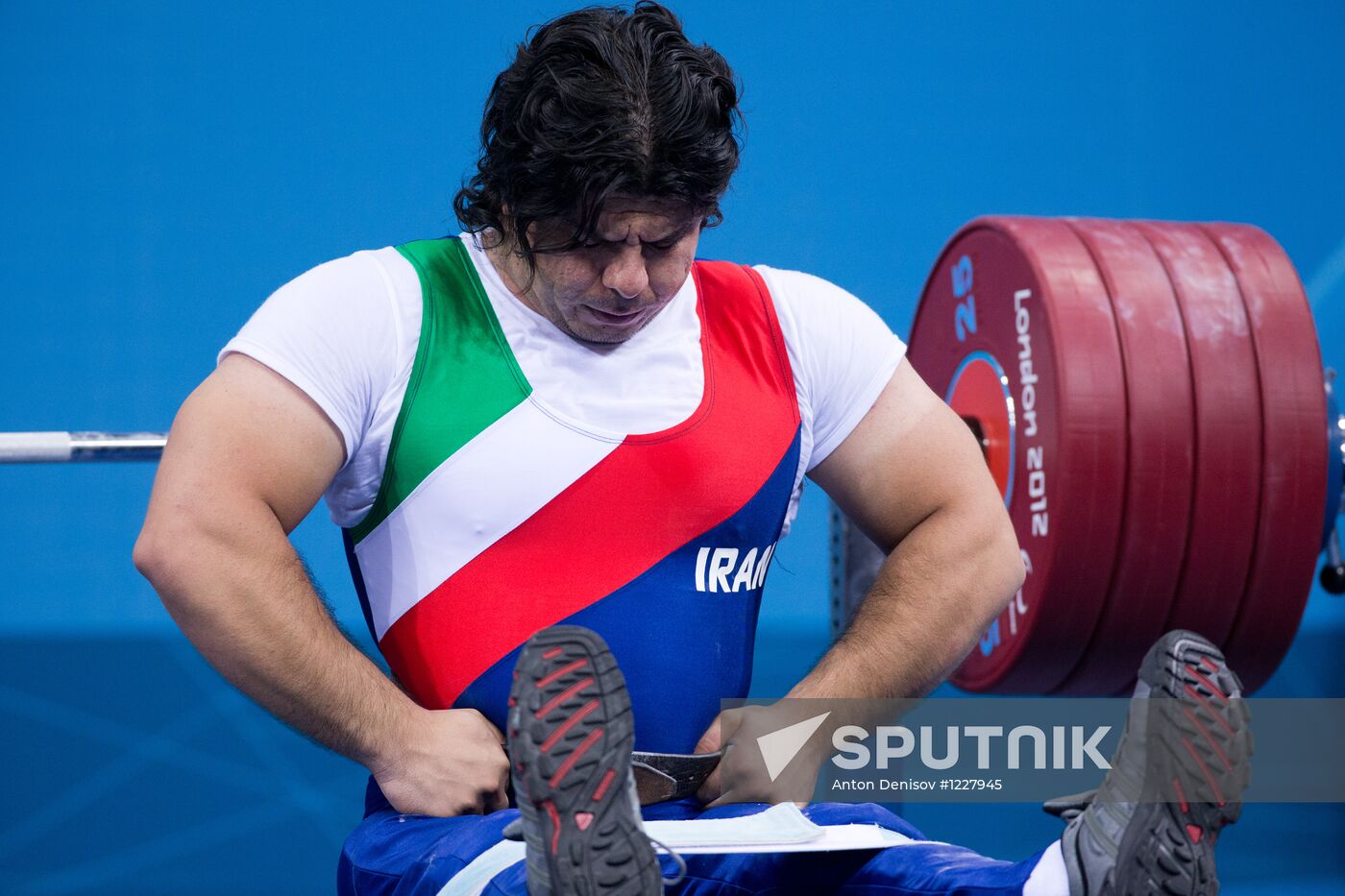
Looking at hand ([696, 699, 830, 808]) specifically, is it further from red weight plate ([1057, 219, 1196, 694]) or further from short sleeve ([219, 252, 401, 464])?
red weight plate ([1057, 219, 1196, 694])

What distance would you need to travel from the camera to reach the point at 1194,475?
6.84 feet

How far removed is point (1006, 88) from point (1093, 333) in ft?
3.86

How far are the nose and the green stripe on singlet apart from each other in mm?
133

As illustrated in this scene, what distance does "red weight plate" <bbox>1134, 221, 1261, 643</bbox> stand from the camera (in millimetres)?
2080

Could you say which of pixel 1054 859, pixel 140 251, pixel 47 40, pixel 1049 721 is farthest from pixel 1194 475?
pixel 47 40

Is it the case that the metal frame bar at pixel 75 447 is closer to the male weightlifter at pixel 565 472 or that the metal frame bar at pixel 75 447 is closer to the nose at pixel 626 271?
the male weightlifter at pixel 565 472

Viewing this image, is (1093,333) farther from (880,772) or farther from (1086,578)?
(880,772)

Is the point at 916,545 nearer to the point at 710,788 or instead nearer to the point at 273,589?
the point at 710,788

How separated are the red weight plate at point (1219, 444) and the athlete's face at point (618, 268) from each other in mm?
1048

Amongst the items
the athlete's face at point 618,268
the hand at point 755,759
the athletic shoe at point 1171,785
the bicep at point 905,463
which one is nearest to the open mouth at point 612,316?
the athlete's face at point 618,268

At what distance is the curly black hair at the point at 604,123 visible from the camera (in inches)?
49.3

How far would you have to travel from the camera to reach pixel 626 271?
1292 millimetres

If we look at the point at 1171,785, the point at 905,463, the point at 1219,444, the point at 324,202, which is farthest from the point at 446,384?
the point at 324,202

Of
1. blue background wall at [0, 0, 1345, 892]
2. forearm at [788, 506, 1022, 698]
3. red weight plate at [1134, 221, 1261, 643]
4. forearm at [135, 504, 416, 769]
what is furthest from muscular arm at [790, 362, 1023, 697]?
blue background wall at [0, 0, 1345, 892]
